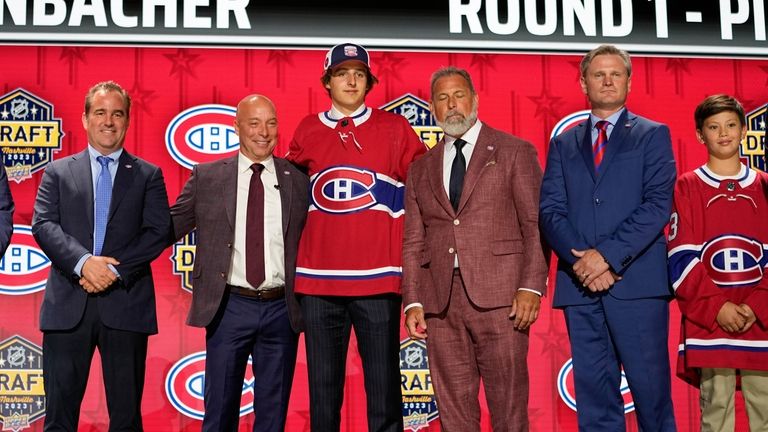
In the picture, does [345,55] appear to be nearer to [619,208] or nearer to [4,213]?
[619,208]

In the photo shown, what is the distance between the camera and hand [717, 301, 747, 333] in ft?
8.98

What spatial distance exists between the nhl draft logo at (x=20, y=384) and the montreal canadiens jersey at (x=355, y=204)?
5.81 ft

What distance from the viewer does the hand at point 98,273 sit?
278cm

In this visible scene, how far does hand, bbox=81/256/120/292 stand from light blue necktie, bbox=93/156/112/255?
123 mm

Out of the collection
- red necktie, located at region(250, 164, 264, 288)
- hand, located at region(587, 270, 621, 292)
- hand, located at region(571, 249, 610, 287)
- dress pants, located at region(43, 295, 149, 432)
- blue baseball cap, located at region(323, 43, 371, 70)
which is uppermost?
blue baseball cap, located at region(323, 43, 371, 70)

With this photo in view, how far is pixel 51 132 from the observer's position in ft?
13.0

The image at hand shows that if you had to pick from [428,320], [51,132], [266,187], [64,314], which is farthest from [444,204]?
[51,132]

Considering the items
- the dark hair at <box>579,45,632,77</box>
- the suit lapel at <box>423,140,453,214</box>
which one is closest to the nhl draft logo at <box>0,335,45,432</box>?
the suit lapel at <box>423,140,453,214</box>

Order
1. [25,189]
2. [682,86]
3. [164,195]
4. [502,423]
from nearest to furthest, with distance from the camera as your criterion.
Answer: [502,423] → [164,195] → [25,189] → [682,86]

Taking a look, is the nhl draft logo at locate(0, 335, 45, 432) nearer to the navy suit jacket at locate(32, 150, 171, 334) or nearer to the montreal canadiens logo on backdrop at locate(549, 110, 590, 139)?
the navy suit jacket at locate(32, 150, 171, 334)

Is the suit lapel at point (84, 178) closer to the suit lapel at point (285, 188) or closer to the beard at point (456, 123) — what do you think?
the suit lapel at point (285, 188)

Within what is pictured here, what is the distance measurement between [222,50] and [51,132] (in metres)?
0.92

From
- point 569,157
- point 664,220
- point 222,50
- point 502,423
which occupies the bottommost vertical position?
point 502,423

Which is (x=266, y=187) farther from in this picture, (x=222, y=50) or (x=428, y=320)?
(x=222, y=50)
